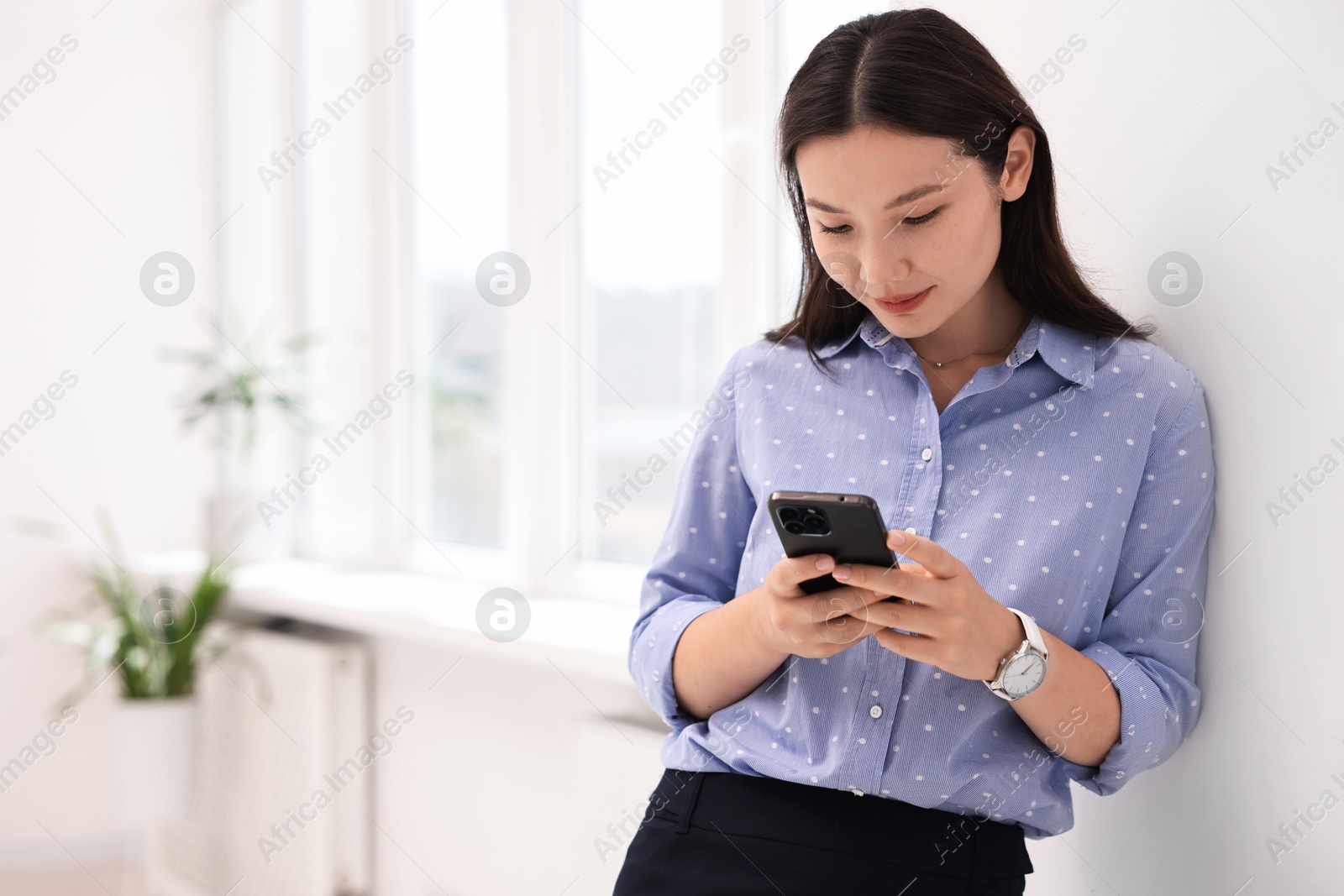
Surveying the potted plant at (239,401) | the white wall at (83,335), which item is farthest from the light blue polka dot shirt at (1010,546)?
the white wall at (83,335)

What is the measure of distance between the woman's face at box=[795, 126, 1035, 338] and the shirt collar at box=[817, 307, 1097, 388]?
0.07 m

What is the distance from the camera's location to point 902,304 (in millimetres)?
1063

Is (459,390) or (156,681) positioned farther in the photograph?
(459,390)

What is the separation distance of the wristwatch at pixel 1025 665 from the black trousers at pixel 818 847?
18cm

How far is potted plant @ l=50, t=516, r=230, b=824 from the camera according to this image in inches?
107

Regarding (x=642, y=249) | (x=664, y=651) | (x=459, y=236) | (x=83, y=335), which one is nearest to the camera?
(x=664, y=651)

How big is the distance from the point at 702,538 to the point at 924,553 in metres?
0.42

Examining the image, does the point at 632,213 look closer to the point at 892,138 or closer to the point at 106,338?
the point at 892,138

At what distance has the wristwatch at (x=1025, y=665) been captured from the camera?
93 cm

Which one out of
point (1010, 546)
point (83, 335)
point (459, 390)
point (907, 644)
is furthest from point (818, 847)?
point (83, 335)

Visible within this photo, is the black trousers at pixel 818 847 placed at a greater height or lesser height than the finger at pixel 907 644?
lesser

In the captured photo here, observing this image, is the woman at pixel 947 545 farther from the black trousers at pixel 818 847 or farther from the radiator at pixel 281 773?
the radiator at pixel 281 773

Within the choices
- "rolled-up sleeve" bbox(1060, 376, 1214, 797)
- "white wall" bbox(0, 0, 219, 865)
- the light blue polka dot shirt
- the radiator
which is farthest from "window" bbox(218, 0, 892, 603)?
"rolled-up sleeve" bbox(1060, 376, 1214, 797)

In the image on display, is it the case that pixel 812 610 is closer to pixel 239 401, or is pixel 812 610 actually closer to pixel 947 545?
pixel 947 545
